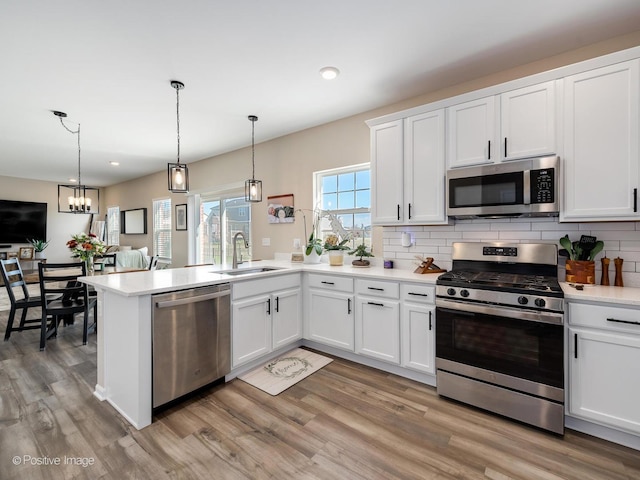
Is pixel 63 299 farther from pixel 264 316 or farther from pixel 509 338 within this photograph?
pixel 509 338

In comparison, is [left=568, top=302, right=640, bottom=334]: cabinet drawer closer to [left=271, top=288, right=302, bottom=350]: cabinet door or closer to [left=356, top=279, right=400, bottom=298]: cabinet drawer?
[left=356, top=279, right=400, bottom=298]: cabinet drawer

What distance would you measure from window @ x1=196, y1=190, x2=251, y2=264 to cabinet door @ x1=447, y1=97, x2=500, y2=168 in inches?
126

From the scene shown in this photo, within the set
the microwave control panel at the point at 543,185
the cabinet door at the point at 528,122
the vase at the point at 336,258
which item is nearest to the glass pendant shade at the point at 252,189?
the vase at the point at 336,258

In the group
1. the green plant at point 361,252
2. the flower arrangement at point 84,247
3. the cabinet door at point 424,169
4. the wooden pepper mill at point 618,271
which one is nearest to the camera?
the wooden pepper mill at point 618,271

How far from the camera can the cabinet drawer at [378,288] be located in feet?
8.29

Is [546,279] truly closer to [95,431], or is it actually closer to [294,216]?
[294,216]

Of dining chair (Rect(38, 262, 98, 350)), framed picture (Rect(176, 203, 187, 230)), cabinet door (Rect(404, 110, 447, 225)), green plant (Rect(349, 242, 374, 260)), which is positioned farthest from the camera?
framed picture (Rect(176, 203, 187, 230))

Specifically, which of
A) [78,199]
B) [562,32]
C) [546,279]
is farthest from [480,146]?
[78,199]

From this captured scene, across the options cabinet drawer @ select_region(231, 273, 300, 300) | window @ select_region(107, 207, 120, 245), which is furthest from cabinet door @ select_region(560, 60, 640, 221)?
window @ select_region(107, 207, 120, 245)

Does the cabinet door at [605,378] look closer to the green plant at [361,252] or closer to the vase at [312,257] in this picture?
the green plant at [361,252]

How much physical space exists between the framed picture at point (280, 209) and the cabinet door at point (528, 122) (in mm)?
2533

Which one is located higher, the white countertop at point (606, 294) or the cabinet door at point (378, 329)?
the white countertop at point (606, 294)

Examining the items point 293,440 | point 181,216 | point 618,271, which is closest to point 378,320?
point 293,440

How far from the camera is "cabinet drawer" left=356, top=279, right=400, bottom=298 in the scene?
2.53m
